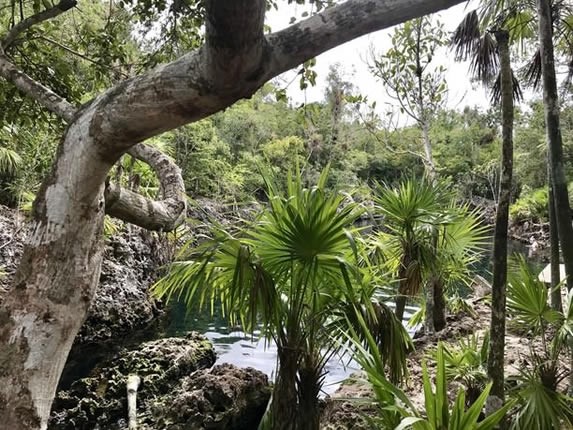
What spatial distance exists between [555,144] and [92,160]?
3.75 meters

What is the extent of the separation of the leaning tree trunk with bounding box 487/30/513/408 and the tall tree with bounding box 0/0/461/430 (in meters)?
2.13

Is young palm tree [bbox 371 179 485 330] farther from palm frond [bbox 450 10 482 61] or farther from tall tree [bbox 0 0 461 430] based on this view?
tall tree [bbox 0 0 461 430]

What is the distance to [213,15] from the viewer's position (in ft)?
4.38

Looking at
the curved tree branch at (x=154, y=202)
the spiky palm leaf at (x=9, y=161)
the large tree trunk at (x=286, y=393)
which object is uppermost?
the spiky palm leaf at (x=9, y=161)

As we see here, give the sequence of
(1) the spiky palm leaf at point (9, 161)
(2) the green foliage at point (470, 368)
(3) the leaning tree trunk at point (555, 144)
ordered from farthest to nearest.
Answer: (1) the spiky palm leaf at point (9, 161)
(2) the green foliage at point (470, 368)
(3) the leaning tree trunk at point (555, 144)

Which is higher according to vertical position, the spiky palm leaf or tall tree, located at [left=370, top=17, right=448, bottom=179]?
tall tree, located at [left=370, top=17, right=448, bottom=179]

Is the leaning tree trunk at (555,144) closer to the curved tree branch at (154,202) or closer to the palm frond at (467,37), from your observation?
the palm frond at (467,37)

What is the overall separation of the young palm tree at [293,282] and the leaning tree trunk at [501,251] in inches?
27.4

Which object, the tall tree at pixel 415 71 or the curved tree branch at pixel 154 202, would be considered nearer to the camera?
the curved tree branch at pixel 154 202

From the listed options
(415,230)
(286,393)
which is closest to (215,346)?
(415,230)

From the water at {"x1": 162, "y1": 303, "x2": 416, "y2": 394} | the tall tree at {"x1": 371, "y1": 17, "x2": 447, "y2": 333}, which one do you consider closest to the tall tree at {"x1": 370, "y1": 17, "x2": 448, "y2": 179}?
the tall tree at {"x1": 371, "y1": 17, "x2": 447, "y2": 333}

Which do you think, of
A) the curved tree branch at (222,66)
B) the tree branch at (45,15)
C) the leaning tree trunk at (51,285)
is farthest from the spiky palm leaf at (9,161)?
the curved tree branch at (222,66)

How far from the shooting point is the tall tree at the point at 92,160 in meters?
1.58

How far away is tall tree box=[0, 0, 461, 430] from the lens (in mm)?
1585
